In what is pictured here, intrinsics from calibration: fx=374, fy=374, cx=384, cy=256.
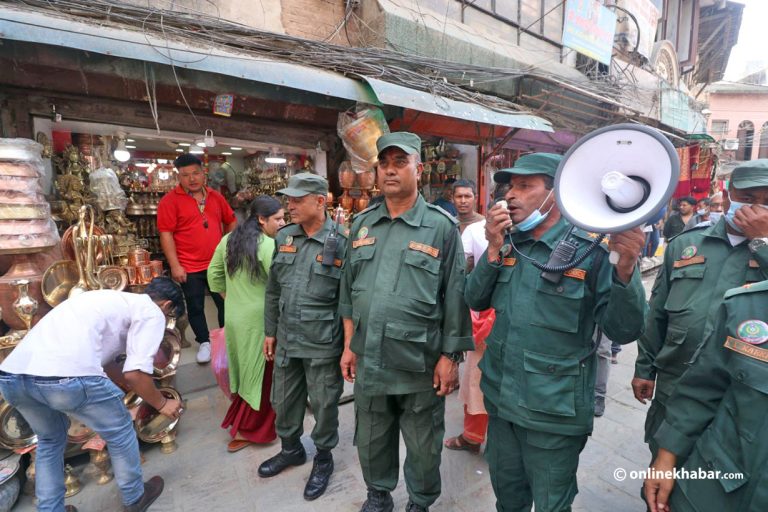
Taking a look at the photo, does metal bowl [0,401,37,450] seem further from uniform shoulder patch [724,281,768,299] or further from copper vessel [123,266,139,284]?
uniform shoulder patch [724,281,768,299]

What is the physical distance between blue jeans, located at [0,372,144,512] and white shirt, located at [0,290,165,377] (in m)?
0.07

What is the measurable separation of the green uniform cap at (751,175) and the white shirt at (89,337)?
10.3ft

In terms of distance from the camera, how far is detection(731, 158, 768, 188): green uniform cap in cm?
164

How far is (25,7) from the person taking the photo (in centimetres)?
292

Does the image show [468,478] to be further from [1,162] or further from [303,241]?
[1,162]

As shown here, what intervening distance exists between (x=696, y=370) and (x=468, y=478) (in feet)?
5.98

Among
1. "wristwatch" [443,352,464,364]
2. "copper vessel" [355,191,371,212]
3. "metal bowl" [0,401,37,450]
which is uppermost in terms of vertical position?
"copper vessel" [355,191,371,212]

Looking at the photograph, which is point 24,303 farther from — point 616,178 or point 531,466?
point 616,178

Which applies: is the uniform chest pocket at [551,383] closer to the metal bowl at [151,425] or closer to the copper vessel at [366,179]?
the metal bowl at [151,425]

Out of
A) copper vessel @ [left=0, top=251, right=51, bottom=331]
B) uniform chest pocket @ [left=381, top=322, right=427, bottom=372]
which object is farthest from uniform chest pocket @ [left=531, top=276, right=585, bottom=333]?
copper vessel @ [left=0, top=251, right=51, bottom=331]

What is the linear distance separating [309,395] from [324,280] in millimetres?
794

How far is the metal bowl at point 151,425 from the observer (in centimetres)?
291

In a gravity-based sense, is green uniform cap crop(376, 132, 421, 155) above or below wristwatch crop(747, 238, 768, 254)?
above

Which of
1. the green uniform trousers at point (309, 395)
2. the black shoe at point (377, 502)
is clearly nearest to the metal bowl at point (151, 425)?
the green uniform trousers at point (309, 395)
